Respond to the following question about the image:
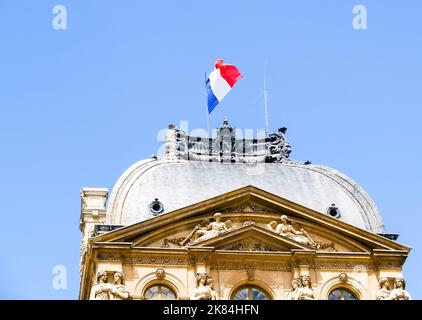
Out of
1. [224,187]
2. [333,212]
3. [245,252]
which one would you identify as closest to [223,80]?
[224,187]

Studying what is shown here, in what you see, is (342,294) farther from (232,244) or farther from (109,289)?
(109,289)

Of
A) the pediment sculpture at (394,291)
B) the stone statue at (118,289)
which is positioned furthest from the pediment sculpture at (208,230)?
the pediment sculpture at (394,291)

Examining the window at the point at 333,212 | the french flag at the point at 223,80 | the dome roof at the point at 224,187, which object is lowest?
the window at the point at 333,212

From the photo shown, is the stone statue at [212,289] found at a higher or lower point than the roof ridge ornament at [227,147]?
lower

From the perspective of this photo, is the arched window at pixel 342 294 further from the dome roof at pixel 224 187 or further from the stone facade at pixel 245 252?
the dome roof at pixel 224 187

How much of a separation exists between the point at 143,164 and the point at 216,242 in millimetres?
7421

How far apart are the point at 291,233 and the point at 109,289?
8.97 metres

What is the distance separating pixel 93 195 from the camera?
71.9m

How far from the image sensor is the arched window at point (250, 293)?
212 feet

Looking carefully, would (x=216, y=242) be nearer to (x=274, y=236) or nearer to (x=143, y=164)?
(x=274, y=236)

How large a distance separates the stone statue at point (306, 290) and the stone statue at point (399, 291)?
3622 mm

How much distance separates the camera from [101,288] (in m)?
63.1

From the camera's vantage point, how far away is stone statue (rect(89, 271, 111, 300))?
62.9 metres
